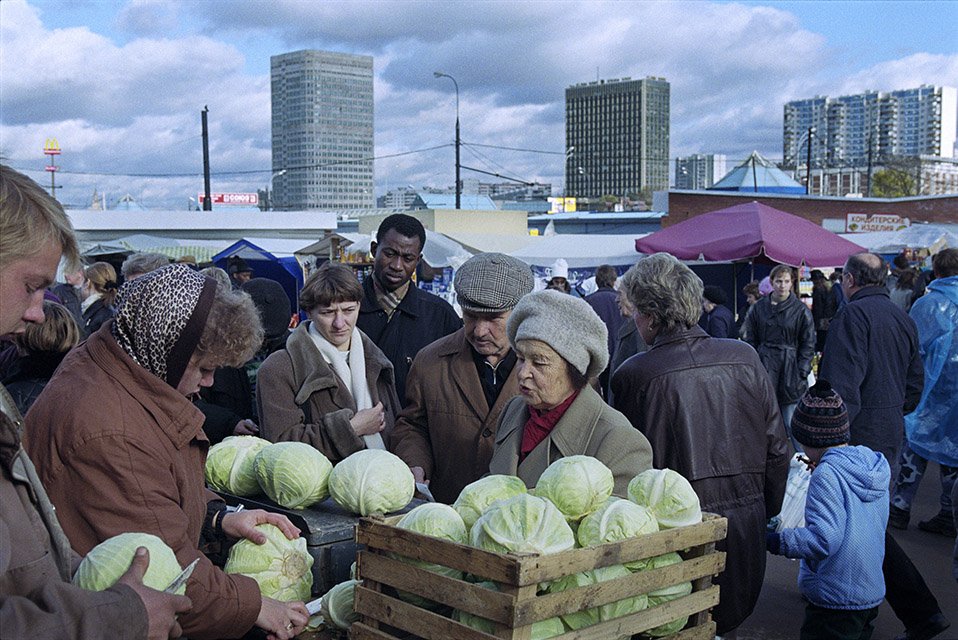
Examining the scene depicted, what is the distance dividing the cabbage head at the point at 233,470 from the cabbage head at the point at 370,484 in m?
0.37

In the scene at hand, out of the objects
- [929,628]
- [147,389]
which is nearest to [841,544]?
[929,628]

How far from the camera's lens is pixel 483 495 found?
229 cm

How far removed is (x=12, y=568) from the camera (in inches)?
65.1

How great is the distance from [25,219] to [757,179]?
41739 mm

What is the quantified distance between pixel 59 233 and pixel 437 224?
3011cm

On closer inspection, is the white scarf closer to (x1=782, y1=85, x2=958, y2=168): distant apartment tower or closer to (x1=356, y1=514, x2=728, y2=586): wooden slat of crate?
(x1=356, y1=514, x2=728, y2=586): wooden slat of crate

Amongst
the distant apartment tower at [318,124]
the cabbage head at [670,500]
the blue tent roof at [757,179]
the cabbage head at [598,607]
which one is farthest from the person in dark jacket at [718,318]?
the distant apartment tower at [318,124]

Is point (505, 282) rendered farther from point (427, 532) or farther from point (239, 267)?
point (239, 267)

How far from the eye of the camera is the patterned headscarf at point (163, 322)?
217cm

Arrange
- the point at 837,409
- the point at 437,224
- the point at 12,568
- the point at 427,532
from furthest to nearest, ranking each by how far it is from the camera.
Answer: the point at 437,224
the point at 837,409
the point at 427,532
the point at 12,568

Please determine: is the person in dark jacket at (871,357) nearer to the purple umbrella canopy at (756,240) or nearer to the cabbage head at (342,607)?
the cabbage head at (342,607)

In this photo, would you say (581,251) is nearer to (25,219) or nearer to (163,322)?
(163,322)

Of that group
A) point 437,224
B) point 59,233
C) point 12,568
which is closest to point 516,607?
point 12,568

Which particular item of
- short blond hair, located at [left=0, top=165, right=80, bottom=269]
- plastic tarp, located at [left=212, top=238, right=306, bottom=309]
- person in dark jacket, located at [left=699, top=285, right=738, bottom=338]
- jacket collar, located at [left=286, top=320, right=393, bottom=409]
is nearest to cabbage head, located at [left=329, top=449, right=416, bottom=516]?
jacket collar, located at [left=286, top=320, right=393, bottom=409]
